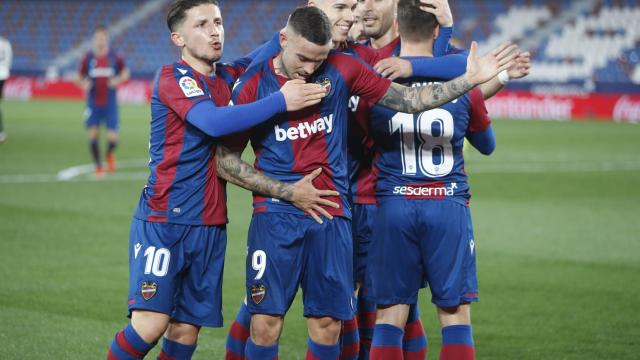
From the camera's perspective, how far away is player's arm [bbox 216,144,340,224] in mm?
5289

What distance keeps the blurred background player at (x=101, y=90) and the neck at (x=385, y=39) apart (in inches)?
466

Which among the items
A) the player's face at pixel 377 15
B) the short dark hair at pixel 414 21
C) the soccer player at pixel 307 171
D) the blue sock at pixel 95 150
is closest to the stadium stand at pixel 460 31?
the blue sock at pixel 95 150

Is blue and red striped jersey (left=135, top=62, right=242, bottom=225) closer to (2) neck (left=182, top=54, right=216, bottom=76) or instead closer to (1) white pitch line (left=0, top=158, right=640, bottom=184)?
(2) neck (left=182, top=54, right=216, bottom=76)

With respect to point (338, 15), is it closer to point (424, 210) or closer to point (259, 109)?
point (259, 109)

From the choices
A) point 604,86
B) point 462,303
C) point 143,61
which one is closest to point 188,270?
point 462,303

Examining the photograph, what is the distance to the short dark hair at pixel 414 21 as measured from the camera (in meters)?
5.60

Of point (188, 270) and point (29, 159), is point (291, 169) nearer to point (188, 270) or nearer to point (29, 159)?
point (188, 270)

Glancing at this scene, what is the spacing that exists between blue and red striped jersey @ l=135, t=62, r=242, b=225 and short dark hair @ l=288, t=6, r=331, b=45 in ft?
2.02

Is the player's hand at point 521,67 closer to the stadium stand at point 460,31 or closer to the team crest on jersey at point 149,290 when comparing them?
the team crest on jersey at point 149,290

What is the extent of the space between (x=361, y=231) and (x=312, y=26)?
154 centimetres

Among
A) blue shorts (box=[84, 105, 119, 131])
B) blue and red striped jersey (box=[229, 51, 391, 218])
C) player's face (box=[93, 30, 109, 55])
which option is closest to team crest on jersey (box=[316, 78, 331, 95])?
blue and red striped jersey (box=[229, 51, 391, 218])

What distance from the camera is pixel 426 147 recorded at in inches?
227

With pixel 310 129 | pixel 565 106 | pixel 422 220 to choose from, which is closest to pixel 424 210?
pixel 422 220

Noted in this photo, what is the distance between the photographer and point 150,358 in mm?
7012
